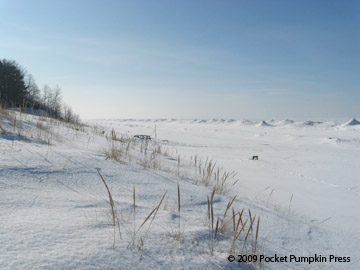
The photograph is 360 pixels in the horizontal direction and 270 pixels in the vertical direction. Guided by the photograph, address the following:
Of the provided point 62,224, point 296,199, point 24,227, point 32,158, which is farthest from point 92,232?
point 296,199

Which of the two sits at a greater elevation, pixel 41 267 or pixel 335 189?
pixel 41 267

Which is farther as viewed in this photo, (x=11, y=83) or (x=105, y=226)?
(x=11, y=83)

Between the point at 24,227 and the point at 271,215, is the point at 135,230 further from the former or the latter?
the point at 271,215

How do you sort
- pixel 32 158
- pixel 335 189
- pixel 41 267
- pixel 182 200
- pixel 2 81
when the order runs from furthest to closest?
1. pixel 2 81
2. pixel 335 189
3. pixel 32 158
4. pixel 182 200
5. pixel 41 267

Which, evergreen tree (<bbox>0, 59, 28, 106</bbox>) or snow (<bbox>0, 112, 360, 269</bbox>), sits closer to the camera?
snow (<bbox>0, 112, 360, 269</bbox>)

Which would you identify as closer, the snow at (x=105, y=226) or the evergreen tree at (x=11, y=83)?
the snow at (x=105, y=226)

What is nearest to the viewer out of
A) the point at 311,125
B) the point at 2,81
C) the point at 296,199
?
the point at 296,199

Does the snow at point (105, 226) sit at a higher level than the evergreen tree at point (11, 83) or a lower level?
lower

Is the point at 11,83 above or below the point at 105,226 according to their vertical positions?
above

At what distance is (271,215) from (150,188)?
3.32 feet

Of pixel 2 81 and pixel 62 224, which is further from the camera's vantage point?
pixel 2 81

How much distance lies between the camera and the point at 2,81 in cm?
1556

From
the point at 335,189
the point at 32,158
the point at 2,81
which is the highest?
the point at 2,81

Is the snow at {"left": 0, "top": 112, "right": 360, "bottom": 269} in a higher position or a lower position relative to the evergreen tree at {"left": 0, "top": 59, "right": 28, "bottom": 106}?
lower
